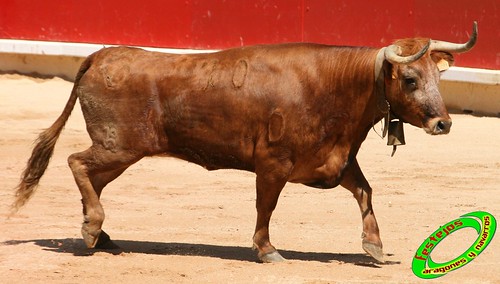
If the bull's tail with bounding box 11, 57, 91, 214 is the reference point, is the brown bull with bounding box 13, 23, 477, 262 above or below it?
above

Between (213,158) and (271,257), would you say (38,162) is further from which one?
(271,257)

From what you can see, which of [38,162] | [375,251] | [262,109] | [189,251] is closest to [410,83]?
[262,109]

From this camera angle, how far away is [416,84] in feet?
23.1

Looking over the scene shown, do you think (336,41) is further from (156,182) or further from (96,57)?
(96,57)

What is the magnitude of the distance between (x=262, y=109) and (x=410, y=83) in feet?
2.79

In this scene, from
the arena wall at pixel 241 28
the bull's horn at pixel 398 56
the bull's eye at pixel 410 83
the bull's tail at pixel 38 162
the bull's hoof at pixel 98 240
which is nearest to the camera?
the bull's horn at pixel 398 56

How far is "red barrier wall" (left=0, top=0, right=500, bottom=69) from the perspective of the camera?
12.8 meters

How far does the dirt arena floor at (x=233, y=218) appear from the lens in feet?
22.6

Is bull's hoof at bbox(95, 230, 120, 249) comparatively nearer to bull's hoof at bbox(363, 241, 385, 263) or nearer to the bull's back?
the bull's back

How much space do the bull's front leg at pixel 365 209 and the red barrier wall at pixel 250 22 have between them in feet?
18.1

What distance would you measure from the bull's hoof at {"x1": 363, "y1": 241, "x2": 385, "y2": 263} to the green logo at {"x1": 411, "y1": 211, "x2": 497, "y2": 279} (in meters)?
0.19

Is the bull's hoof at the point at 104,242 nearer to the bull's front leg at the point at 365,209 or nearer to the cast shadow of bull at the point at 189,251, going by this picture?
the cast shadow of bull at the point at 189,251

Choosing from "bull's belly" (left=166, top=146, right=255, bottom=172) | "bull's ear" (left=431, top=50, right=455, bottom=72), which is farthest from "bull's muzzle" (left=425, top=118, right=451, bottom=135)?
"bull's belly" (left=166, top=146, right=255, bottom=172)

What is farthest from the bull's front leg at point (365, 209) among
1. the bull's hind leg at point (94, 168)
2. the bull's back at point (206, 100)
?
the bull's hind leg at point (94, 168)
